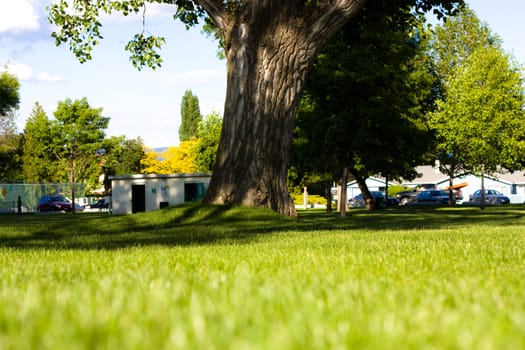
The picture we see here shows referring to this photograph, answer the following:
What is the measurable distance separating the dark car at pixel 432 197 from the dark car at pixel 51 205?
1574 inches

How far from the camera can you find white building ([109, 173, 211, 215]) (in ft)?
188

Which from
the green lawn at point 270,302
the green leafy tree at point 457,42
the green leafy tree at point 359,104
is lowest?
the green lawn at point 270,302

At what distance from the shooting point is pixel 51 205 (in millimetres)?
68188

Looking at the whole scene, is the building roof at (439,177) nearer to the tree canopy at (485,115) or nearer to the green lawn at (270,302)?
the tree canopy at (485,115)

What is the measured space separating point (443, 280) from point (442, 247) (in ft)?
12.6

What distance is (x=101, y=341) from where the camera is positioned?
8.36ft

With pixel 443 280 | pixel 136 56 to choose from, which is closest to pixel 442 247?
pixel 443 280

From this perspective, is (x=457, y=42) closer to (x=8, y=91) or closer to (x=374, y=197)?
(x=374, y=197)

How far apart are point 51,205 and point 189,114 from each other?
69.3 m

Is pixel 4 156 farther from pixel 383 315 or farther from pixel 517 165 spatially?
pixel 383 315

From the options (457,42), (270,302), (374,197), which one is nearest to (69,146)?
(374,197)

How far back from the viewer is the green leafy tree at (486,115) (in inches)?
1880

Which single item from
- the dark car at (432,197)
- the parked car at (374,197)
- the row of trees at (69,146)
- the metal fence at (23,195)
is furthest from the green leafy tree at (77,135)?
the dark car at (432,197)

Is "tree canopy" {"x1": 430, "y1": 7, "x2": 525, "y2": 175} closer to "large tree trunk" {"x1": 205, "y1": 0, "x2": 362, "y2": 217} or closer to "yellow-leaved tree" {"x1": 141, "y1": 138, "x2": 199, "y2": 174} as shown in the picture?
"large tree trunk" {"x1": 205, "y1": 0, "x2": 362, "y2": 217}
